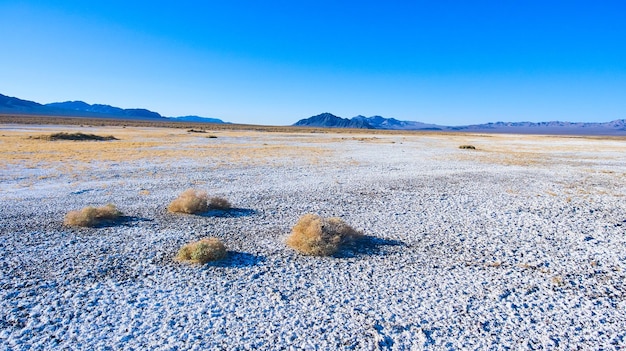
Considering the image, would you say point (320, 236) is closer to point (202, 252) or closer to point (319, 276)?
point (319, 276)

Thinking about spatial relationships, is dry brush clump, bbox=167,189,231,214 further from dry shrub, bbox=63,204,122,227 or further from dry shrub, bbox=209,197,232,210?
dry shrub, bbox=63,204,122,227

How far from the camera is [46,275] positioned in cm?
677

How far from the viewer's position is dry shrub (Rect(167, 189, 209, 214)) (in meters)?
11.3

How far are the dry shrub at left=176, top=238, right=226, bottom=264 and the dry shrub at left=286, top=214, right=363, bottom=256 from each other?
176 centimetres

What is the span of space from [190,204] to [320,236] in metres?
4.97

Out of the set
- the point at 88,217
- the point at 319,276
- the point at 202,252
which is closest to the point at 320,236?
the point at 319,276

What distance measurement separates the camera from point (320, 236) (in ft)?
27.5

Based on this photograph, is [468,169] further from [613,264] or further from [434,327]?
[434,327]

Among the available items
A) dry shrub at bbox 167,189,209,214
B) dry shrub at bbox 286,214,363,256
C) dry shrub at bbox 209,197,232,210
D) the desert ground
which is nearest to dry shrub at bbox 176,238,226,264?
the desert ground

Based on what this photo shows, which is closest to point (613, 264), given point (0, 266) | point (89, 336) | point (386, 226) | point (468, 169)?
point (386, 226)

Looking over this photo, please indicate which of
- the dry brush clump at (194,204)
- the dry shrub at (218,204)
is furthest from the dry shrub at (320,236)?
the dry brush clump at (194,204)

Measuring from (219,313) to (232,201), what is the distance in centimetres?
779

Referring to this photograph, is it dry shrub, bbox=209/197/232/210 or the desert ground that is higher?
dry shrub, bbox=209/197/232/210

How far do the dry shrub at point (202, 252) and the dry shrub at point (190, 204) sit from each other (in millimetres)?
3583
